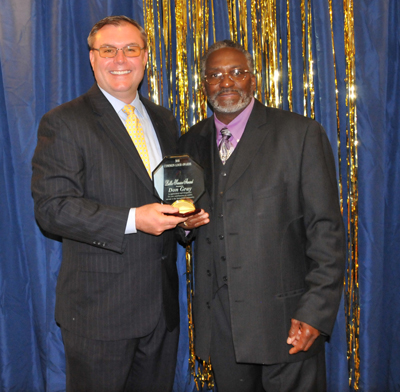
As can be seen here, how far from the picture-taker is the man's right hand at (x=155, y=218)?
141cm

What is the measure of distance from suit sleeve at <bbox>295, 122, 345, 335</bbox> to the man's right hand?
48 cm

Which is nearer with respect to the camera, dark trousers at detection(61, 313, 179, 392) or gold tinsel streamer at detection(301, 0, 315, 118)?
dark trousers at detection(61, 313, 179, 392)

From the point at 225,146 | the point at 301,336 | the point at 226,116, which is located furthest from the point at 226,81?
the point at 301,336

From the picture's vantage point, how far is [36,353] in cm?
221

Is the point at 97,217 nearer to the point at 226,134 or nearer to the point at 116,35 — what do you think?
the point at 226,134

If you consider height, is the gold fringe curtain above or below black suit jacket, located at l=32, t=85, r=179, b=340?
above

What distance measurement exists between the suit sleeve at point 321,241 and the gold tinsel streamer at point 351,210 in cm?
77

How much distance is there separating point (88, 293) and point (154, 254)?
29 centimetres

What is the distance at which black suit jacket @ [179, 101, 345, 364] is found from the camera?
1.47 meters

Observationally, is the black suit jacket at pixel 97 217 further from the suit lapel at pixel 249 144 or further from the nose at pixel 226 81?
the nose at pixel 226 81

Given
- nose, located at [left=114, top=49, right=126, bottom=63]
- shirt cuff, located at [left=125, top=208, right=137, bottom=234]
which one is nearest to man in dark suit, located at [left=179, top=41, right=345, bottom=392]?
shirt cuff, located at [left=125, top=208, right=137, bottom=234]

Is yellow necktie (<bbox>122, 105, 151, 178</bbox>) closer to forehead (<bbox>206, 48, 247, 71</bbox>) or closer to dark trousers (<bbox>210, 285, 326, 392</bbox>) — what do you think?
forehead (<bbox>206, 48, 247, 71</bbox>)

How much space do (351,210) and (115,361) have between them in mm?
1452

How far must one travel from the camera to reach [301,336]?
1464 millimetres
